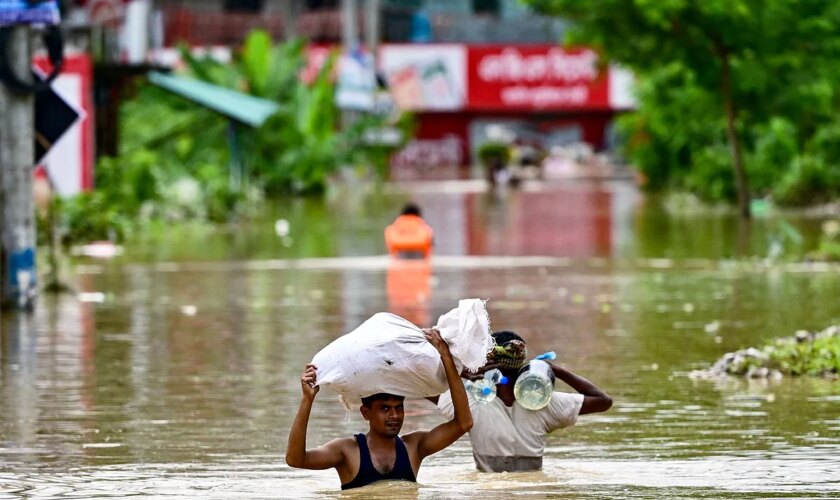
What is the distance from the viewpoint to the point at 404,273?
23.6 metres

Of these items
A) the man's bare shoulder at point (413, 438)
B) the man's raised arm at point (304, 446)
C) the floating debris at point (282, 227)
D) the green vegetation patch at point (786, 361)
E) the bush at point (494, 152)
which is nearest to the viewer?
the man's raised arm at point (304, 446)

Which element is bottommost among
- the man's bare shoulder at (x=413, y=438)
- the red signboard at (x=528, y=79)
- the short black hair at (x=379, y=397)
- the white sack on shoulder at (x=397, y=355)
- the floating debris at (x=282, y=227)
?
the man's bare shoulder at (x=413, y=438)

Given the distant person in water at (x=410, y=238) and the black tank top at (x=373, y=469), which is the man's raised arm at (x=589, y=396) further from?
the distant person in water at (x=410, y=238)

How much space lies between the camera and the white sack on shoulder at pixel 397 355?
8.61 meters

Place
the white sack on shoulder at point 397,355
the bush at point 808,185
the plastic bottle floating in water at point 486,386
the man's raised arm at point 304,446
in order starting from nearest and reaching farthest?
1. the man's raised arm at point 304,446
2. the white sack on shoulder at point 397,355
3. the plastic bottle floating in water at point 486,386
4. the bush at point 808,185

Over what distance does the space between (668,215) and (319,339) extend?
2232 centimetres

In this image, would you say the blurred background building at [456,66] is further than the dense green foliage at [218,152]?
Yes

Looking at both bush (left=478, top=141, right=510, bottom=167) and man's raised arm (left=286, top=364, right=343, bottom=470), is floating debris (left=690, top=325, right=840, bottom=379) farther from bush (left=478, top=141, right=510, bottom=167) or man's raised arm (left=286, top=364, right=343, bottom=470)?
bush (left=478, top=141, right=510, bottom=167)

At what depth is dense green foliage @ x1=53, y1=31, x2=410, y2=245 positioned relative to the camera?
112 feet

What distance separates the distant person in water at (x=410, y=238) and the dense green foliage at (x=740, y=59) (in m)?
9.08

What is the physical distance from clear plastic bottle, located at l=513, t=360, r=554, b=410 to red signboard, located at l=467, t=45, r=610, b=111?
6410cm

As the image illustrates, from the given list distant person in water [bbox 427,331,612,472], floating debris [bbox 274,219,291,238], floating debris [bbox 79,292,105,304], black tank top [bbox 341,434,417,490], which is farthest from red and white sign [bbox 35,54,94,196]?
black tank top [bbox 341,434,417,490]

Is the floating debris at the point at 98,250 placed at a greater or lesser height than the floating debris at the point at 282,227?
lesser

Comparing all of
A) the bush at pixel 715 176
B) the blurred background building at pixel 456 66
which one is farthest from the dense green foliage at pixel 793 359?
the blurred background building at pixel 456 66
